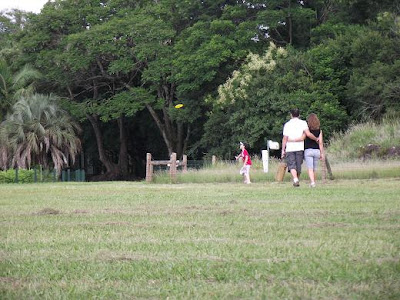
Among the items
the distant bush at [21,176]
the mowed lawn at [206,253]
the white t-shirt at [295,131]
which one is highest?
the white t-shirt at [295,131]

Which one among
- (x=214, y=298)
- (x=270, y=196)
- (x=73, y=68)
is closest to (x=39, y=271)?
(x=214, y=298)

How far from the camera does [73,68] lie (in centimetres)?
4853

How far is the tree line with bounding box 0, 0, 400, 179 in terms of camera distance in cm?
4019

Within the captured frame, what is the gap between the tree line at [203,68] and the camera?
40.2m

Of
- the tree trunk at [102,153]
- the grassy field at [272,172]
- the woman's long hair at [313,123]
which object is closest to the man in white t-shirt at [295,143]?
the woman's long hair at [313,123]

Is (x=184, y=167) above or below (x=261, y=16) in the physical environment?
below

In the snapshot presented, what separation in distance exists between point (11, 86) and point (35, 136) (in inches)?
207

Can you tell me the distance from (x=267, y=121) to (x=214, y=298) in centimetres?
3668

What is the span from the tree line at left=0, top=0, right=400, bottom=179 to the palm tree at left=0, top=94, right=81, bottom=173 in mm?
142

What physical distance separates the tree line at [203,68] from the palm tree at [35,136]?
0.14 metres

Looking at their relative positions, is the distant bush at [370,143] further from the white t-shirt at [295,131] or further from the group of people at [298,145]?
the white t-shirt at [295,131]

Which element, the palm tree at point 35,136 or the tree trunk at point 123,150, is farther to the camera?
the tree trunk at point 123,150

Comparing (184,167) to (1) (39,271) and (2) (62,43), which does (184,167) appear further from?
(1) (39,271)

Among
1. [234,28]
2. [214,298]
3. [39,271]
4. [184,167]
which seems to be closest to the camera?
[214,298]
